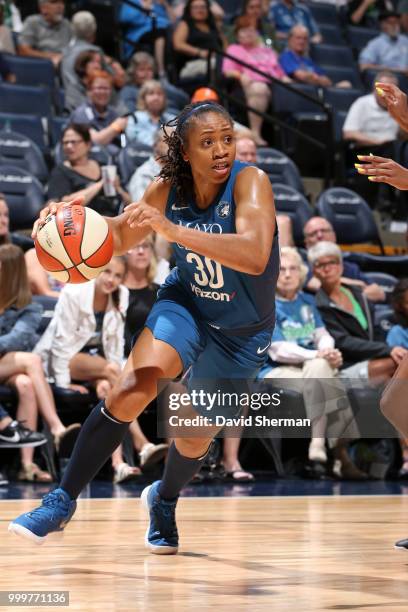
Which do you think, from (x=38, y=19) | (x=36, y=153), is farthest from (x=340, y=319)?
(x=38, y=19)

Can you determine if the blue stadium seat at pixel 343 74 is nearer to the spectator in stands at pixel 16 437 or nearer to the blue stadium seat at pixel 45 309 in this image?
the blue stadium seat at pixel 45 309

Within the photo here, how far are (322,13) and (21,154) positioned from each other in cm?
579

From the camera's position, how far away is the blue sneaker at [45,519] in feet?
12.8

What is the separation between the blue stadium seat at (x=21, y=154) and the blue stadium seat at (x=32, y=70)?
4.63ft

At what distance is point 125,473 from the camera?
6.77m

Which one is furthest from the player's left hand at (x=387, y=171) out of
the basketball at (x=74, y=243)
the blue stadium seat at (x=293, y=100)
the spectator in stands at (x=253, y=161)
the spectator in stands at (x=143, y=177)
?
the blue stadium seat at (x=293, y=100)

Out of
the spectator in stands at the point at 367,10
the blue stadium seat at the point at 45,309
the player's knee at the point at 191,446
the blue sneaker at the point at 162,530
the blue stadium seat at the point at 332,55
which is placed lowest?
the blue stadium seat at the point at 45,309

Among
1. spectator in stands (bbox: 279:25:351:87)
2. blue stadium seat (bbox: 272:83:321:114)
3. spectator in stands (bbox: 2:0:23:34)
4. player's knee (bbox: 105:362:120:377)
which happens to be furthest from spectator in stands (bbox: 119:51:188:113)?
player's knee (bbox: 105:362:120:377)

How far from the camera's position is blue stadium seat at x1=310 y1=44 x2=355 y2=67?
1233 cm

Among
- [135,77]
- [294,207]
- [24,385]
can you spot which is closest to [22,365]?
[24,385]

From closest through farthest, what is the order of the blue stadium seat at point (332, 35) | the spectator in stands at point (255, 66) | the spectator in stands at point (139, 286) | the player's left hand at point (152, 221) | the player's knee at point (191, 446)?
the player's left hand at point (152, 221), the player's knee at point (191, 446), the spectator in stands at point (139, 286), the spectator in stands at point (255, 66), the blue stadium seat at point (332, 35)

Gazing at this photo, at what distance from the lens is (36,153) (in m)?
8.78

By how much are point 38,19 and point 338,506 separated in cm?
619

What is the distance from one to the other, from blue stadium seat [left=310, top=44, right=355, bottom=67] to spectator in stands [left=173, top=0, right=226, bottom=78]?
1586 millimetres
